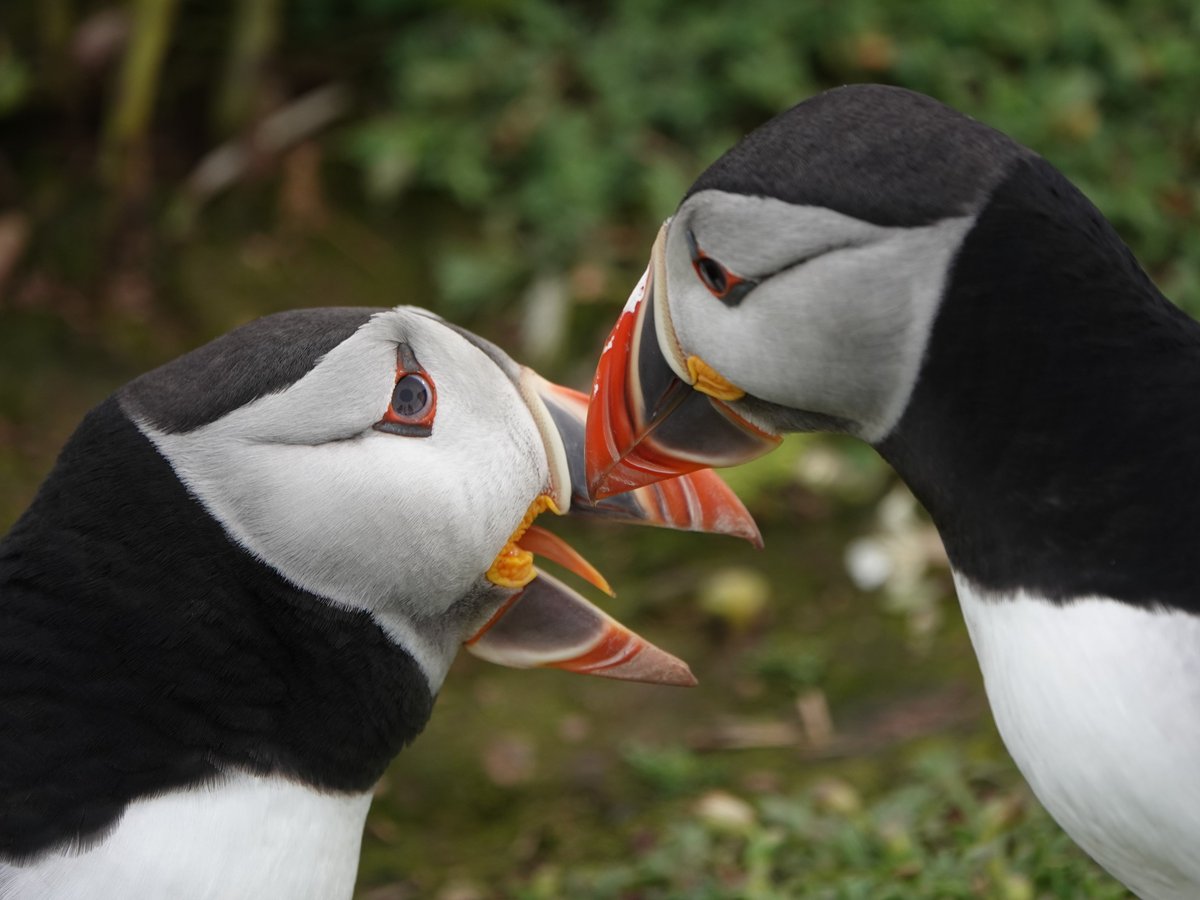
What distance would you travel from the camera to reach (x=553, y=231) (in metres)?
5.36

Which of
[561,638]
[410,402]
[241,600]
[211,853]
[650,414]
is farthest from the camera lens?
[561,638]

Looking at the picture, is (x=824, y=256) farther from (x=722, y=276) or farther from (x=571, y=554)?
(x=571, y=554)

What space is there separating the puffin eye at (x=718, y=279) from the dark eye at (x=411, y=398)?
48 cm

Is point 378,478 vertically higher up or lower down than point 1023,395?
lower down

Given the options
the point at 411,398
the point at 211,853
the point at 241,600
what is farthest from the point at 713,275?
the point at 211,853

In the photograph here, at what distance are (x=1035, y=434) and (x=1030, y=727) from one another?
397 mm

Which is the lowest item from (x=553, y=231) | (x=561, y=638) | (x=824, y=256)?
(x=553, y=231)

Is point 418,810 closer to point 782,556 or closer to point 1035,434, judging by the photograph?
point 782,556

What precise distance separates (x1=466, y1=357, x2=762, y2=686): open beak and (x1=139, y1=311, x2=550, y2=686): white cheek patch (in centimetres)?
7

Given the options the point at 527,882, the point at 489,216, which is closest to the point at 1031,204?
the point at 527,882

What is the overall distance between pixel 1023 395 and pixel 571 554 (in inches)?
39.1

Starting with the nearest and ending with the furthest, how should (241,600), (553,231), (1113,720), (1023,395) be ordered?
(1113,720), (1023,395), (241,600), (553,231)

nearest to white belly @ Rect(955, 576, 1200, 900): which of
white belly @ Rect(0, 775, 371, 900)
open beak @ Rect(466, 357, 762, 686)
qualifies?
open beak @ Rect(466, 357, 762, 686)

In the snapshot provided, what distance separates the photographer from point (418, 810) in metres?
4.05
